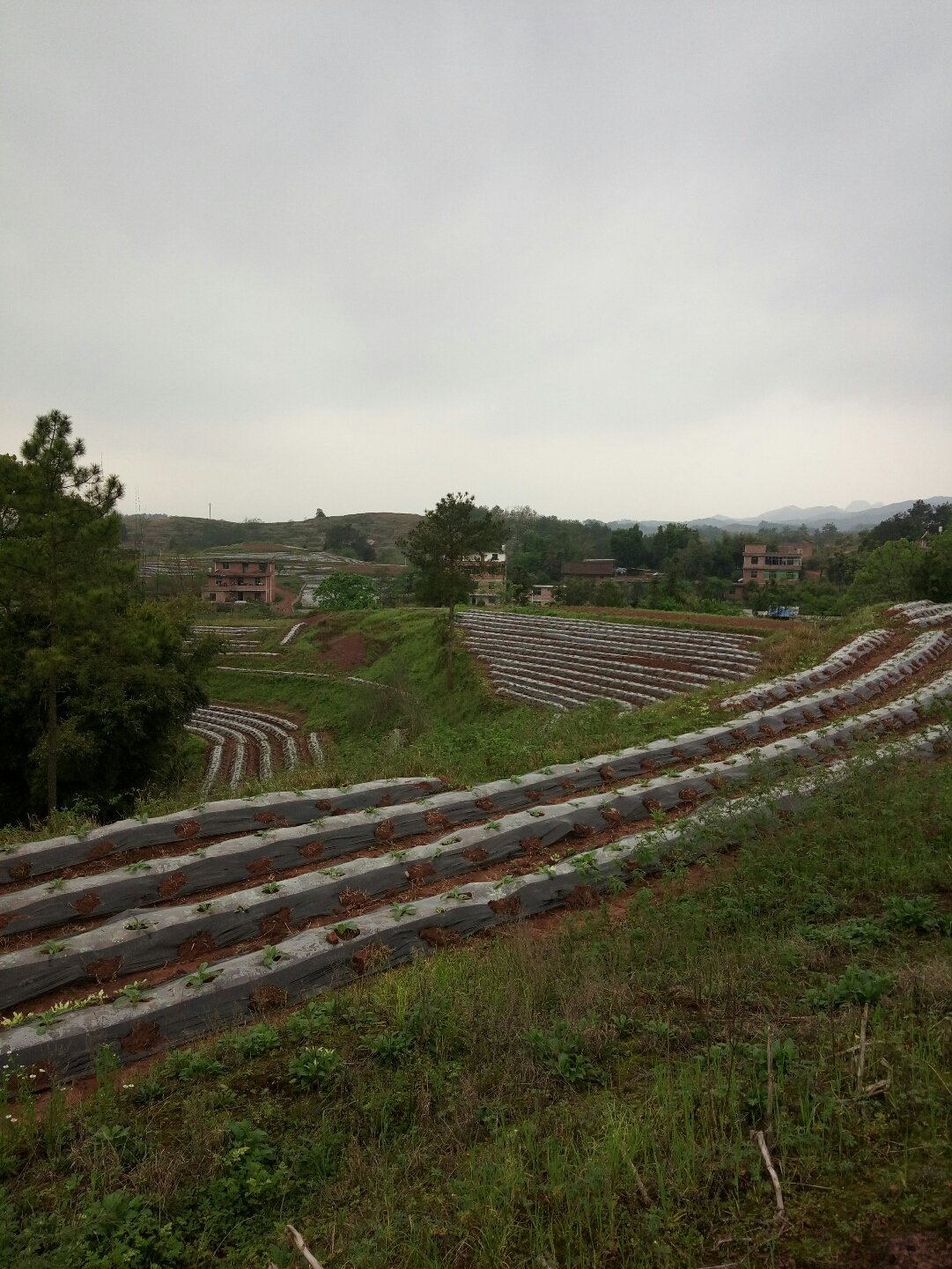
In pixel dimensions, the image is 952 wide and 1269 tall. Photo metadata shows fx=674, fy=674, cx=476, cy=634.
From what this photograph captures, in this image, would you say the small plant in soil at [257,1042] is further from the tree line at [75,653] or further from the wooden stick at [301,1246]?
the tree line at [75,653]

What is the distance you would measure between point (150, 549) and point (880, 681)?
114 metres

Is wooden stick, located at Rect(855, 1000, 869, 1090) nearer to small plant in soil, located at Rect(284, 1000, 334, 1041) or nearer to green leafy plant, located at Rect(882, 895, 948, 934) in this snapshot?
green leafy plant, located at Rect(882, 895, 948, 934)

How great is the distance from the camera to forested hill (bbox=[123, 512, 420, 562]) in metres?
118

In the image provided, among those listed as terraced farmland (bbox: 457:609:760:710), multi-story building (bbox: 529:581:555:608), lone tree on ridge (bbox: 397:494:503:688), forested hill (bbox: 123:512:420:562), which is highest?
forested hill (bbox: 123:512:420:562)

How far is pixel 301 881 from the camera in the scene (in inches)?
199

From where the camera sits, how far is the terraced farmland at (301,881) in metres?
3.85

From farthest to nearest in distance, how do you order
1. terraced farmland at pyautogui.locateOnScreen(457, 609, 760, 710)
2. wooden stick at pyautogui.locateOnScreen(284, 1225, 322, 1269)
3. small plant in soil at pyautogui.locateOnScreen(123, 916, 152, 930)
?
terraced farmland at pyautogui.locateOnScreen(457, 609, 760, 710), small plant in soil at pyautogui.locateOnScreen(123, 916, 152, 930), wooden stick at pyautogui.locateOnScreen(284, 1225, 322, 1269)

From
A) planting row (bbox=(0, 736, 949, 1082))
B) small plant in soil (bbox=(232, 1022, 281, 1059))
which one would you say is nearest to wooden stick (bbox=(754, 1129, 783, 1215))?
small plant in soil (bbox=(232, 1022, 281, 1059))

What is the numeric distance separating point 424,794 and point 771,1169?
5.10m

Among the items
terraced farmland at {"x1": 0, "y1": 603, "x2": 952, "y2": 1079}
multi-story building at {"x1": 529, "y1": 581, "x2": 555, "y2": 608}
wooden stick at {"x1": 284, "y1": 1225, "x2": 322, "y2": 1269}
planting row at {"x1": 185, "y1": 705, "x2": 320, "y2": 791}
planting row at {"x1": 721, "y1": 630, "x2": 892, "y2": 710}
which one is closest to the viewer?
wooden stick at {"x1": 284, "y1": 1225, "x2": 322, "y2": 1269}

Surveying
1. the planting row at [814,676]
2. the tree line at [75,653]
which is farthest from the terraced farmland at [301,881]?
the tree line at [75,653]

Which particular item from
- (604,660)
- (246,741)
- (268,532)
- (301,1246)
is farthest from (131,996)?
(268,532)

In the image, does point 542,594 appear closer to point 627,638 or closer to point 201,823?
point 627,638

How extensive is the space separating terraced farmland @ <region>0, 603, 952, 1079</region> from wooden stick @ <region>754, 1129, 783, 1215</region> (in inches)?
98.5
